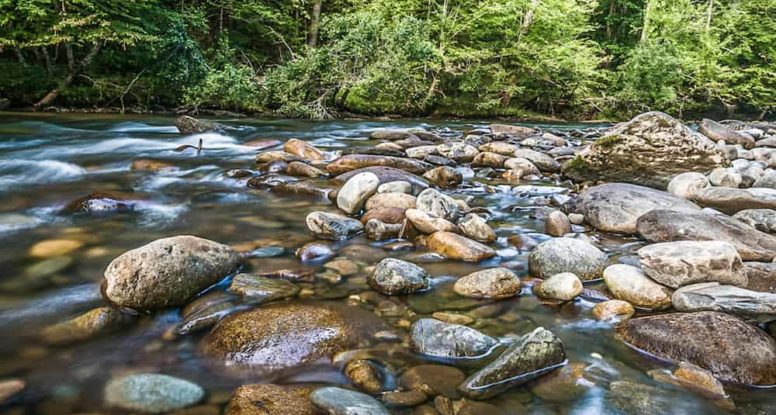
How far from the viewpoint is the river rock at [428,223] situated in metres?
3.80

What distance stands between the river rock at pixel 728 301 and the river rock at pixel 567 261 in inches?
22.4

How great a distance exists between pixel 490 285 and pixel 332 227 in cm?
148

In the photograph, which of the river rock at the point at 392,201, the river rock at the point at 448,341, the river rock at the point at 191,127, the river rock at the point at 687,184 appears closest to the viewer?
the river rock at the point at 448,341

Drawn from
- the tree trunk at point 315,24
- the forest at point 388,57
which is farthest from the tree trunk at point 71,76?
the tree trunk at point 315,24

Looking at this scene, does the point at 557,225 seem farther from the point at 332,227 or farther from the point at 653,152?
the point at 653,152

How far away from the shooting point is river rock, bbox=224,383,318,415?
175 centimetres

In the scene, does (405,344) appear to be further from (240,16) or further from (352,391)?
(240,16)

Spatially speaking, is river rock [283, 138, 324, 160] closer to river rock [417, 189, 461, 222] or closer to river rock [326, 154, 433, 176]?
river rock [326, 154, 433, 176]

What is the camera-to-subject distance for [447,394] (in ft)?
6.31

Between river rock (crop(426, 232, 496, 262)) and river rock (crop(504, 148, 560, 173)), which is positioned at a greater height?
river rock (crop(504, 148, 560, 173))

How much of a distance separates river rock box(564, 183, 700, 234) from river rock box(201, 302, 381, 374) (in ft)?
8.84

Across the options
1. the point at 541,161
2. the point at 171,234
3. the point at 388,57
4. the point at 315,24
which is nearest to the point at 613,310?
the point at 171,234

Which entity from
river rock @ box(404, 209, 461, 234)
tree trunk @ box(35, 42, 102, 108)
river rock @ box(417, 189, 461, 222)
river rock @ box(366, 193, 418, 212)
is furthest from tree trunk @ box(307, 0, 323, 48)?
river rock @ box(404, 209, 461, 234)

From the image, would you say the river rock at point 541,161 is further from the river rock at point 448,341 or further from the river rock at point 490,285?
the river rock at point 448,341
